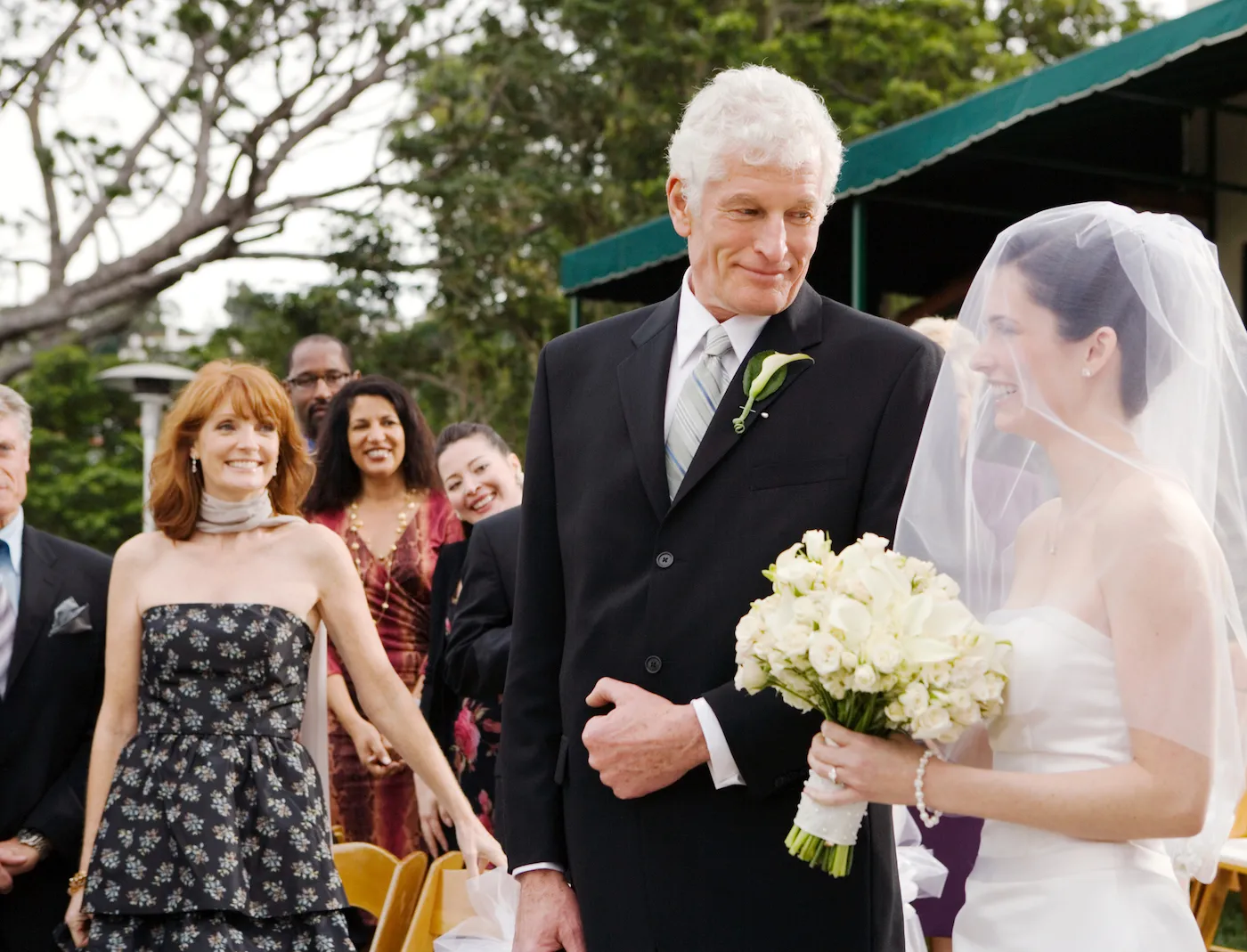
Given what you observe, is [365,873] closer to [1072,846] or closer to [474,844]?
[474,844]

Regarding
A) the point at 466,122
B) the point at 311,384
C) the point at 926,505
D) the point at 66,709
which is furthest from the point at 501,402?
the point at 926,505

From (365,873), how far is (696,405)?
2.86 m

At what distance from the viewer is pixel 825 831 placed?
7.19ft

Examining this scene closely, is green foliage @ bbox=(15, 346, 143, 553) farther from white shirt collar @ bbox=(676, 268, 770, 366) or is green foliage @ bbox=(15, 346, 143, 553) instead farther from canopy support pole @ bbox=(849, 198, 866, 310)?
white shirt collar @ bbox=(676, 268, 770, 366)

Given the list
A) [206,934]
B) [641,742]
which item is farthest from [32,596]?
[641,742]

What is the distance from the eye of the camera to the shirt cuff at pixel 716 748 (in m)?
2.28

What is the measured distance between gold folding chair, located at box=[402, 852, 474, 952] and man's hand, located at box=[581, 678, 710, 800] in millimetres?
2046

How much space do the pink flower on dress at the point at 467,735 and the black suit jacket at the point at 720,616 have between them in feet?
8.48

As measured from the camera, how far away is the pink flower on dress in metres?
5.14

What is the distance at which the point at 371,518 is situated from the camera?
227 inches

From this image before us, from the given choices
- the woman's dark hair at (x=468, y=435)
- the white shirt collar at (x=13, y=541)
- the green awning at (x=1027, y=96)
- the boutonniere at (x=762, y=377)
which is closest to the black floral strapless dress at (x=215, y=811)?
the white shirt collar at (x=13, y=541)

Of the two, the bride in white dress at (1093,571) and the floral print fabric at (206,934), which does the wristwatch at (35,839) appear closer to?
the floral print fabric at (206,934)

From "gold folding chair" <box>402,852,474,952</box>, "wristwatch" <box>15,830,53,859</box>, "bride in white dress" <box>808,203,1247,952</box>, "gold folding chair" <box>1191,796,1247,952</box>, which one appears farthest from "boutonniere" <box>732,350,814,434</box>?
"gold folding chair" <box>1191,796,1247,952</box>

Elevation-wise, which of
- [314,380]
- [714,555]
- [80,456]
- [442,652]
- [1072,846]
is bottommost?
[1072,846]
